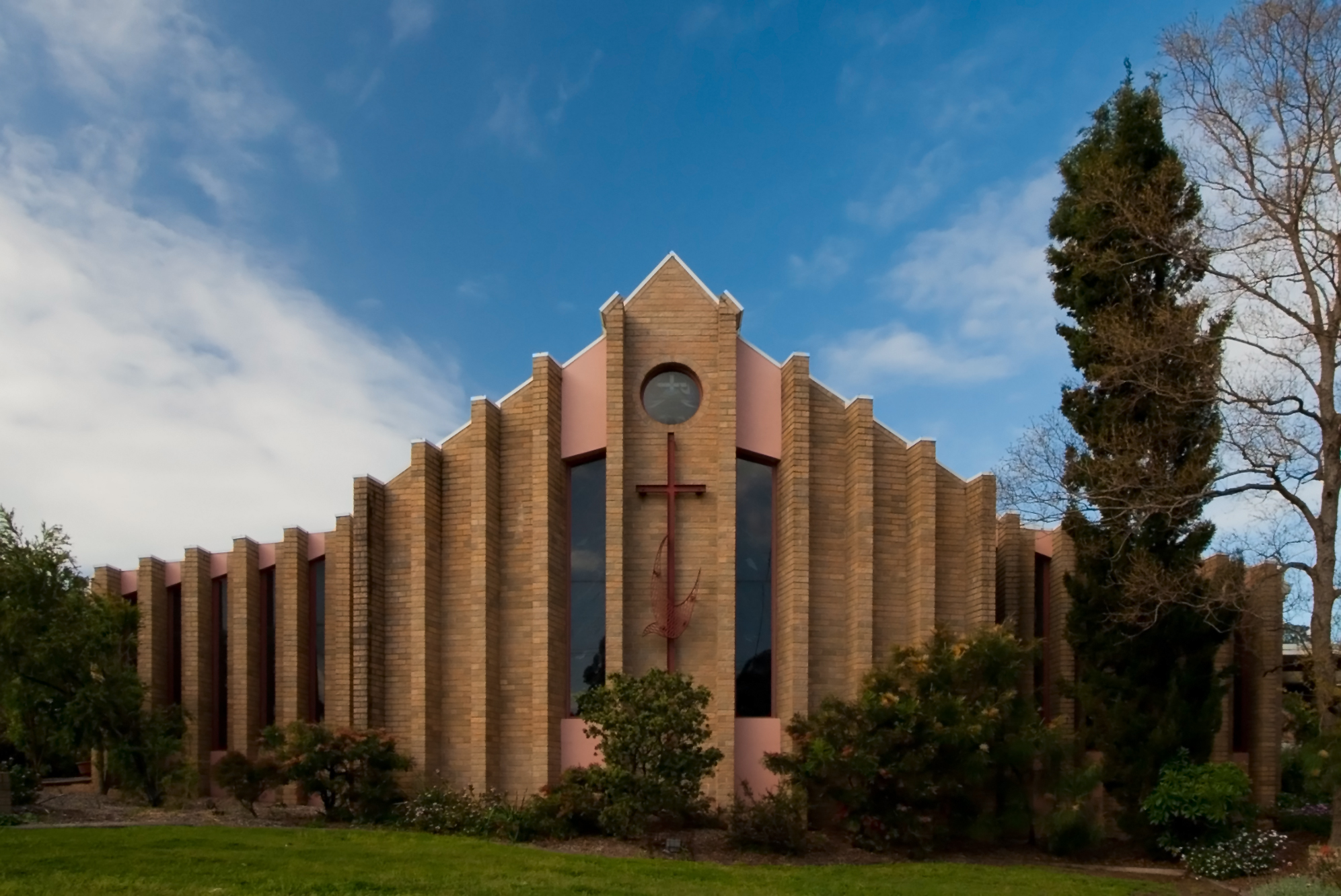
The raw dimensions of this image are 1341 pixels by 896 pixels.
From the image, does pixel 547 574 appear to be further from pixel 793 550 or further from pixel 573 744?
pixel 793 550

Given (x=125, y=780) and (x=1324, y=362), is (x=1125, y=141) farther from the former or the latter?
(x=125, y=780)

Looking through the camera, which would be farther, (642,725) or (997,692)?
(997,692)

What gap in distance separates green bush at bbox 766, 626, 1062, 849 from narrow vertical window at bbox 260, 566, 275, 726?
40.5 feet

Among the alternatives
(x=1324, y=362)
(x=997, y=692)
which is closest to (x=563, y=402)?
(x=997, y=692)

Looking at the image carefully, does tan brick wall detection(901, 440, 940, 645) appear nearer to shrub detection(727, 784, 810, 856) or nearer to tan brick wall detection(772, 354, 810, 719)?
tan brick wall detection(772, 354, 810, 719)

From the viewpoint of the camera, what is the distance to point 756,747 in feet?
63.0

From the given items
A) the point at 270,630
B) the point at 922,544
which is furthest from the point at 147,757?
the point at 922,544

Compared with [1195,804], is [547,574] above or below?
above

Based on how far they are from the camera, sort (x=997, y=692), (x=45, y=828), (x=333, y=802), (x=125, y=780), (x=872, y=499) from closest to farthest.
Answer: (x=45, y=828)
(x=997, y=692)
(x=333, y=802)
(x=872, y=499)
(x=125, y=780)

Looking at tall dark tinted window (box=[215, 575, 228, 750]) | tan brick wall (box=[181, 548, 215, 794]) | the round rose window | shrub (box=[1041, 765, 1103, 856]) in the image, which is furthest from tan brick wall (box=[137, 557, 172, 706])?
shrub (box=[1041, 765, 1103, 856])

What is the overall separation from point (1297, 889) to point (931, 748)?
4.61 metres

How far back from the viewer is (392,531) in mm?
20297

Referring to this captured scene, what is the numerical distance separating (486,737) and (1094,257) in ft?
41.2

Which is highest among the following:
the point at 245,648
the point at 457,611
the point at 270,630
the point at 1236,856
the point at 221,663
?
the point at 457,611
